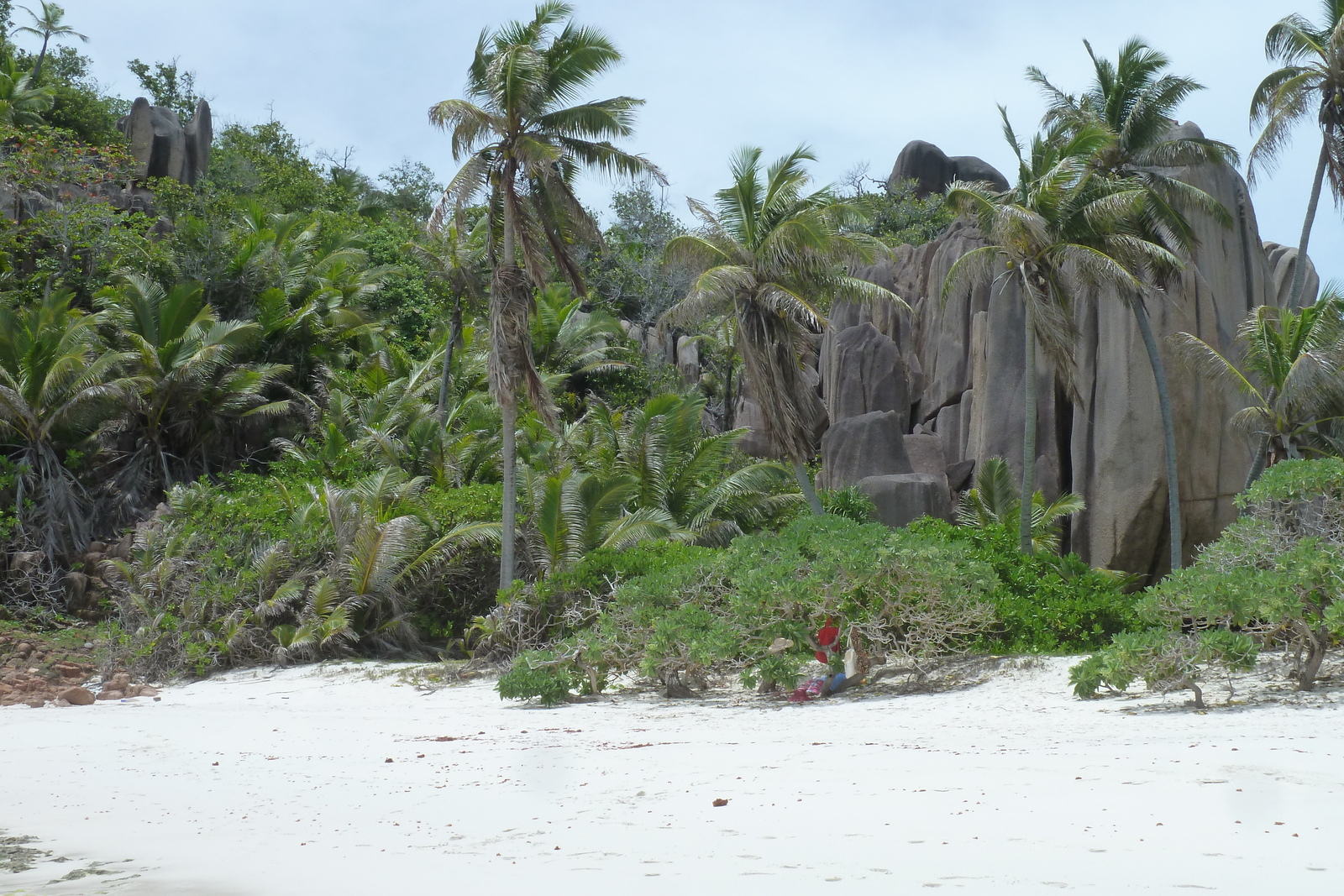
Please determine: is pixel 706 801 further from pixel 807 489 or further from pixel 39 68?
pixel 39 68

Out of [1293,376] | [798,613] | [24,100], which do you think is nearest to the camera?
[798,613]

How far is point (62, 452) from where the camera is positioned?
66.4 feet

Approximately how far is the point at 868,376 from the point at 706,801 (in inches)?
729

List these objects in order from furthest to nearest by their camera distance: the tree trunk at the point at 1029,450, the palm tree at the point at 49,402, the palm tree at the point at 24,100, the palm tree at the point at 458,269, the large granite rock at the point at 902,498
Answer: the palm tree at the point at 24,100 → the palm tree at the point at 458,269 → the large granite rock at the point at 902,498 → the palm tree at the point at 49,402 → the tree trunk at the point at 1029,450

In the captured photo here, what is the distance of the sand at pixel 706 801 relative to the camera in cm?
438

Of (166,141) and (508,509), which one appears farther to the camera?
(166,141)

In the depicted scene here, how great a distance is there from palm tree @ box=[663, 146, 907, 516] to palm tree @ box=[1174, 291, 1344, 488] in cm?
581

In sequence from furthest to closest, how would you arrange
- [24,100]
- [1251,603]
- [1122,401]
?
[24,100] < [1122,401] < [1251,603]

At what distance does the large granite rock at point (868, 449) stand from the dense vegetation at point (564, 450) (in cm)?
164

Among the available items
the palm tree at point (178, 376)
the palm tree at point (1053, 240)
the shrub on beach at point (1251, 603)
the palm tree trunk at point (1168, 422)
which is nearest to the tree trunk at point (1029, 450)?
the palm tree at point (1053, 240)

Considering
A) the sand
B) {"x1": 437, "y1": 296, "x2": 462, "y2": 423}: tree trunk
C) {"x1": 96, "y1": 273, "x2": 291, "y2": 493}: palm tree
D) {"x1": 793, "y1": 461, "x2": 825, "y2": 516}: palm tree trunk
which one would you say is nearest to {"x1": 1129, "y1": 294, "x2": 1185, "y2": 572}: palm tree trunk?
{"x1": 793, "y1": 461, "x2": 825, "y2": 516}: palm tree trunk

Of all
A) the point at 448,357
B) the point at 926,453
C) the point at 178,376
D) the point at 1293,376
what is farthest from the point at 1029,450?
the point at 178,376

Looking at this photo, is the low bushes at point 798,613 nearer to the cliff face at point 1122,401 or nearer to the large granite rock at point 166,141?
the cliff face at point 1122,401

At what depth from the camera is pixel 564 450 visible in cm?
1959
